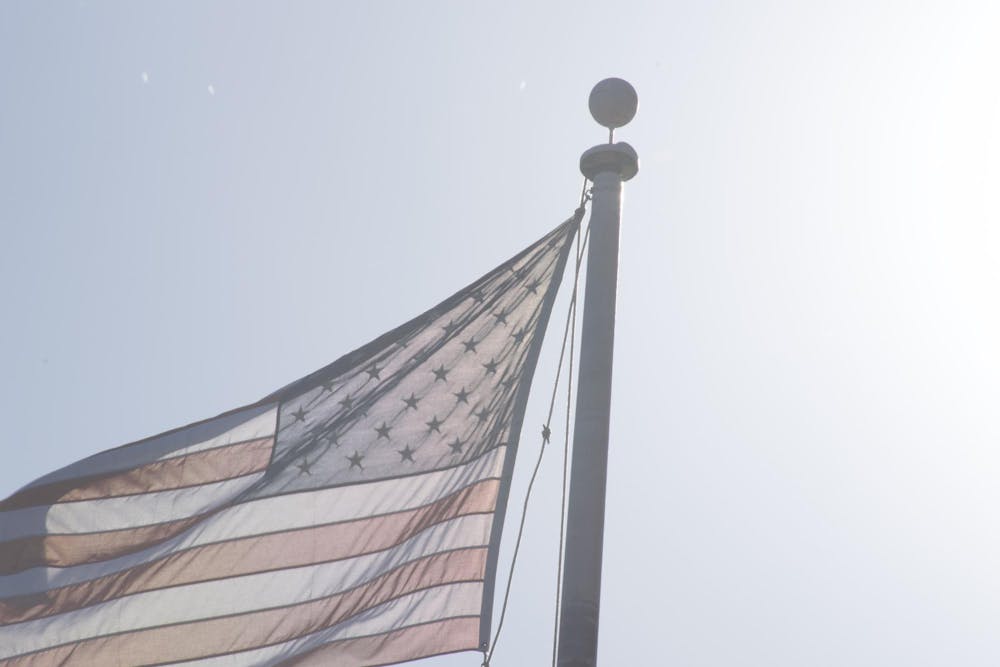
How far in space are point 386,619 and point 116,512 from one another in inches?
90.1

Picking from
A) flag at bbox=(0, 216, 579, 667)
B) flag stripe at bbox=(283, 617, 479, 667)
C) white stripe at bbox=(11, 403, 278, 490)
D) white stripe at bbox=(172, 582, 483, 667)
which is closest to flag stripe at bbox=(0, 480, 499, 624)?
flag at bbox=(0, 216, 579, 667)

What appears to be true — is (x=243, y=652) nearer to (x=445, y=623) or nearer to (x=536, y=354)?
(x=445, y=623)

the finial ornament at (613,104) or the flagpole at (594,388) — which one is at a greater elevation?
the finial ornament at (613,104)

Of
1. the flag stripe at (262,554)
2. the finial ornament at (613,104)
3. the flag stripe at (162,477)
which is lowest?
the flag stripe at (262,554)

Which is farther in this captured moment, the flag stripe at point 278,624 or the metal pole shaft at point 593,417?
the flag stripe at point 278,624

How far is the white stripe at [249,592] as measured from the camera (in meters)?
10.3

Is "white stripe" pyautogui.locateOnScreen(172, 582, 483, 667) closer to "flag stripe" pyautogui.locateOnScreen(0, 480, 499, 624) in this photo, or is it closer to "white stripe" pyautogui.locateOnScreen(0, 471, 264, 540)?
"flag stripe" pyautogui.locateOnScreen(0, 480, 499, 624)

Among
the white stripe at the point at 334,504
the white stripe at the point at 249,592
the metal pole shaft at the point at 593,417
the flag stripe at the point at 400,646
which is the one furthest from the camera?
the white stripe at the point at 334,504

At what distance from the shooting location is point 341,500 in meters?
10.7

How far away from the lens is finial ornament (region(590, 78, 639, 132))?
10.5 m

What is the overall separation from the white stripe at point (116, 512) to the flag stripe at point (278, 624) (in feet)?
2.81

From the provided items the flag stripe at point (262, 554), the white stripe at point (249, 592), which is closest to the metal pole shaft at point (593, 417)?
the flag stripe at point (262, 554)

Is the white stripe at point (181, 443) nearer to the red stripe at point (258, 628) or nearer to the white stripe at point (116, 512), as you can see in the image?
the white stripe at point (116, 512)

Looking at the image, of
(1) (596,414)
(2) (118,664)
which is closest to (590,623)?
(1) (596,414)
